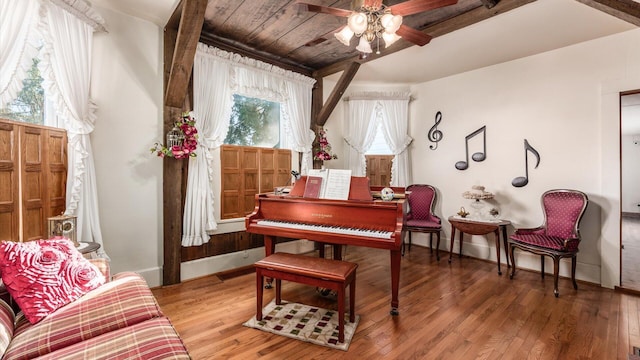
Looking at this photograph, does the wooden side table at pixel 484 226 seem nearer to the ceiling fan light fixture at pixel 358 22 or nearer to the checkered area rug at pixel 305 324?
the checkered area rug at pixel 305 324

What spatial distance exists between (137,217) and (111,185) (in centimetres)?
41

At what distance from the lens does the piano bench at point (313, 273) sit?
2.03 meters

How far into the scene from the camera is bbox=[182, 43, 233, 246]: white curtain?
3.25m

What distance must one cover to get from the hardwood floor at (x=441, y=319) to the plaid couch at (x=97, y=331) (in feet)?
2.12

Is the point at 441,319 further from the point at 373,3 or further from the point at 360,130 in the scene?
the point at 360,130

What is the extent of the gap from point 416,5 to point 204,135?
2576 mm

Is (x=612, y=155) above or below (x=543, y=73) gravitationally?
below

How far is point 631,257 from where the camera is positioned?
402 centimetres

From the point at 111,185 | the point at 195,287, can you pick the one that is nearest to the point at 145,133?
the point at 111,185

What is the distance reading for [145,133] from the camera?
9.78 ft

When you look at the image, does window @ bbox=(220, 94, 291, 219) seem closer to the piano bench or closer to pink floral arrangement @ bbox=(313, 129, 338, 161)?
pink floral arrangement @ bbox=(313, 129, 338, 161)

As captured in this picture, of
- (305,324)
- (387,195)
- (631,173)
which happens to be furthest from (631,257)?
(631,173)

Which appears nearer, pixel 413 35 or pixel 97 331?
pixel 97 331

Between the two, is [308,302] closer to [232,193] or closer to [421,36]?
[232,193]
